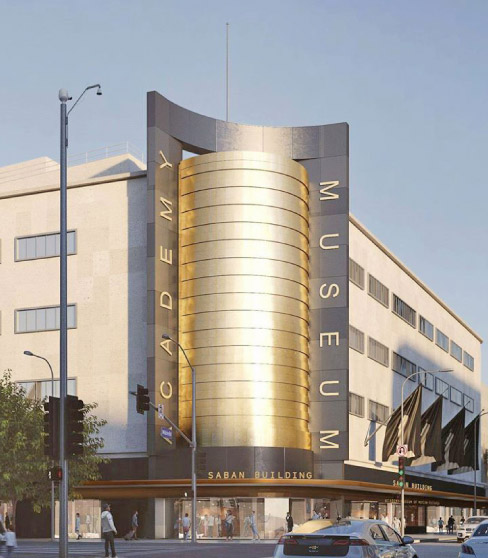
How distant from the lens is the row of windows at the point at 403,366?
7849 cm

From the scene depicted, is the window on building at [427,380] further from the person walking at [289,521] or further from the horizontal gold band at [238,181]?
the person walking at [289,521]

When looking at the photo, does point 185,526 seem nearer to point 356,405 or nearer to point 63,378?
point 356,405

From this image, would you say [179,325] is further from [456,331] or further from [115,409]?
[456,331]

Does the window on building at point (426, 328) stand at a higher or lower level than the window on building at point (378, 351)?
higher

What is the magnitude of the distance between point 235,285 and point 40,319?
14471 mm

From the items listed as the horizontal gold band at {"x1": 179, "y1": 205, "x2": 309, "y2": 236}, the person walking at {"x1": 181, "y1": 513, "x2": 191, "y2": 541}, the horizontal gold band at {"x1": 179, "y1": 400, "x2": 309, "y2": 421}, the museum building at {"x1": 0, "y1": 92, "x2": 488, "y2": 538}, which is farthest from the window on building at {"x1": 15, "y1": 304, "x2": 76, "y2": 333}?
the person walking at {"x1": 181, "y1": 513, "x2": 191, "y2": 541}

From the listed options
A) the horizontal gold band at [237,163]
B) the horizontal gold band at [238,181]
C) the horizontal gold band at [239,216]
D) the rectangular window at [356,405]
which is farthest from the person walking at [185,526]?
the horizontal gold band at [237,163]

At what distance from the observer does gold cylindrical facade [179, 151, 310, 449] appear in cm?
6919

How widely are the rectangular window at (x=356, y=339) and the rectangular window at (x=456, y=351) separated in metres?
41.4

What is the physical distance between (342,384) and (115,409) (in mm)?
15426

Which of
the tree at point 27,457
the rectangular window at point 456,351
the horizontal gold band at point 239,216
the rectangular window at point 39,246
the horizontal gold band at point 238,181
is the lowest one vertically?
the tree at point 27,457

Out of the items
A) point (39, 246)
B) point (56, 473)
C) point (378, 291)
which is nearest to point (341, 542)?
point (56, 473)

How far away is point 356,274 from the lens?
260 feet

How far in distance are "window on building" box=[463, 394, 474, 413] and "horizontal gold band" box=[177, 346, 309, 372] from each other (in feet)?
185
